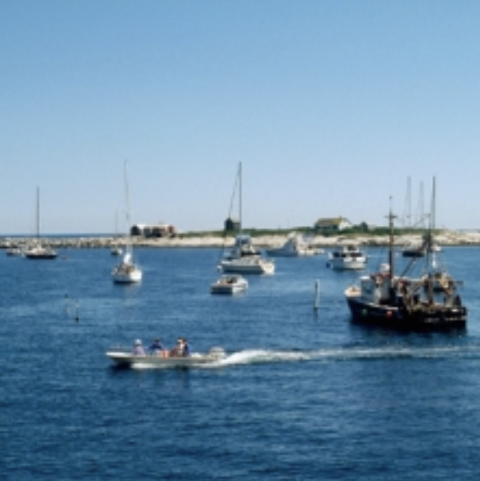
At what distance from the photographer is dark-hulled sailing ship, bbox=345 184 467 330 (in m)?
96.3

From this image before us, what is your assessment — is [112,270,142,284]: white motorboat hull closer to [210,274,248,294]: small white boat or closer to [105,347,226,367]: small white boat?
[210,274,248,294]: small white boat

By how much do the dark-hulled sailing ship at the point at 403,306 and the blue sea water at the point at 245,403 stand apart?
93.9 inches

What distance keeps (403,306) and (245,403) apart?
134 feet

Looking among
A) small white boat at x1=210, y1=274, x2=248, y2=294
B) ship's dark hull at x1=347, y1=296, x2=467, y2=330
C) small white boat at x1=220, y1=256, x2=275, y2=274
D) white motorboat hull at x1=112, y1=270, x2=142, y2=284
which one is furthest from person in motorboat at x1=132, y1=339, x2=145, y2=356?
small white boat at x1=220, y1=256, x2=275, y2=274

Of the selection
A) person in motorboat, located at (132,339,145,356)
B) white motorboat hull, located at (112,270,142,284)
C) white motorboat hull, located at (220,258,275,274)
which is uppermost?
white motorboat hull, located at (220,258,275,274)

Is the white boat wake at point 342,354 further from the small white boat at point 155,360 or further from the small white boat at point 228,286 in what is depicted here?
the small white boat at point 228,286

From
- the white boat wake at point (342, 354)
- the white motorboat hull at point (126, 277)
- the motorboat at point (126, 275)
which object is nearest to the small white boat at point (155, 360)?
the white boat wake at point (342, 354)

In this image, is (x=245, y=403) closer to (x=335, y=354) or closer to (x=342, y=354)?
(x=335, y=354)

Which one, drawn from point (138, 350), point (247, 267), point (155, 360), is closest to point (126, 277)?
point (247, 267)

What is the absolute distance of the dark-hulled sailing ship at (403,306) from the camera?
96312 millimetres

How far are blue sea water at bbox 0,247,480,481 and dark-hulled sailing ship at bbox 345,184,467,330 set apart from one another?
238 cm

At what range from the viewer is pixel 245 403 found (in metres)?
60.3

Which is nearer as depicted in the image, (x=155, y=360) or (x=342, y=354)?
(x=155, y=360)

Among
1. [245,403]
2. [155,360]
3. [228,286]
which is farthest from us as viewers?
[228,286]
